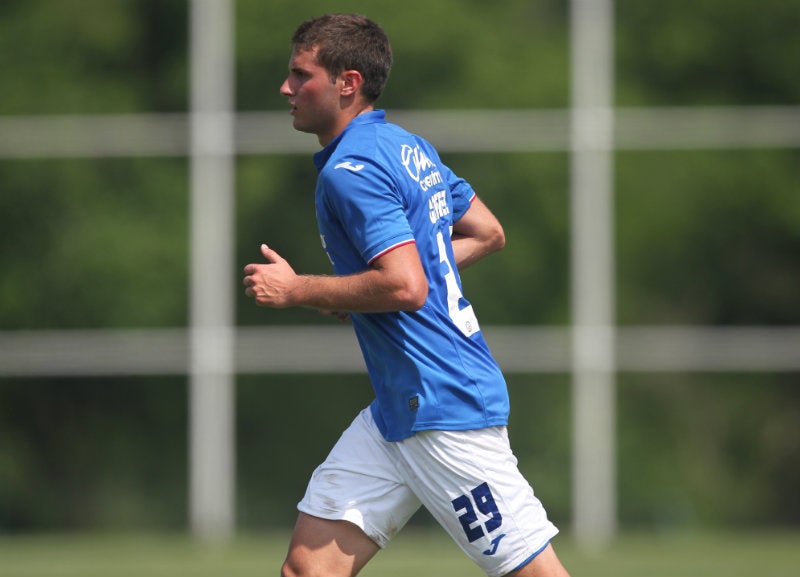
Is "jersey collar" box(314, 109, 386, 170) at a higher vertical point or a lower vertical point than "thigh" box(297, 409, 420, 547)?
higher

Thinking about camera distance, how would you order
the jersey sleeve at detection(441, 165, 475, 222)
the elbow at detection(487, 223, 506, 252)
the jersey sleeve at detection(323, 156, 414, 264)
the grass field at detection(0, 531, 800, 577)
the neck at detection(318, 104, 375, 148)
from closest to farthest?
1. the jersey sleeve at detection(323, 156, 414, 264)
2. the neck at detection(318, 104, 375, 148)
3. the jersey sleeve at detection(441, 165, 475, 222)
4. the elbow at detection(487, 223, 506, 252)
5. the grass field at detection(0, 531, 800, 577)

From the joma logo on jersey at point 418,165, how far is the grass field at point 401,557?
4894 mm

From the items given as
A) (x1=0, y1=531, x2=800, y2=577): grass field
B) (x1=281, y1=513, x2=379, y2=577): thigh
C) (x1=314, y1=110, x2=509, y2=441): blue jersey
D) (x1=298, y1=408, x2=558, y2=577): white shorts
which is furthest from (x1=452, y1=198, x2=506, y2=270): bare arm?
(x1=0, y1=531, x2=800, y2=577): grass field

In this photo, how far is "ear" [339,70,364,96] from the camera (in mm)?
4730

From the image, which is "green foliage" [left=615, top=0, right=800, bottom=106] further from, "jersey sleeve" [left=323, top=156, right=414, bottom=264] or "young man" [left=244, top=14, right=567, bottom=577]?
"jersey sleeve" [left=323, top=156, right=414, bottom=264]

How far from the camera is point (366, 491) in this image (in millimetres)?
4715

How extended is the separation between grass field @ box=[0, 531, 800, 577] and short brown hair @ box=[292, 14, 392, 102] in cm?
500

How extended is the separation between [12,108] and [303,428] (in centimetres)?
375

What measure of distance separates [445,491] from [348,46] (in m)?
1.37

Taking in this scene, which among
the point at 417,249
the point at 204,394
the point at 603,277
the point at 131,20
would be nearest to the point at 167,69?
the point at 131,20

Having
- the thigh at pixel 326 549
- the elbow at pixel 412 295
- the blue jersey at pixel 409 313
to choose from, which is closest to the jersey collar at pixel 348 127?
the blue jersey at pixel 409 313

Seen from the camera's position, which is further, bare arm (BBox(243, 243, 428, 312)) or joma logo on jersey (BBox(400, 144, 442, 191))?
joma logo on jersey (BBox(400, 144, 442, 191))

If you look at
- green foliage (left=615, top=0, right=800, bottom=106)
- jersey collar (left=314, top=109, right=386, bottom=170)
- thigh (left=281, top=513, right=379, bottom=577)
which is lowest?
thigh (left=281, top=513, right=379, bottom=577)

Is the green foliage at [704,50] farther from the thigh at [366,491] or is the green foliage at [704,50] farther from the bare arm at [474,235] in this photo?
the thigh at [366,491]
